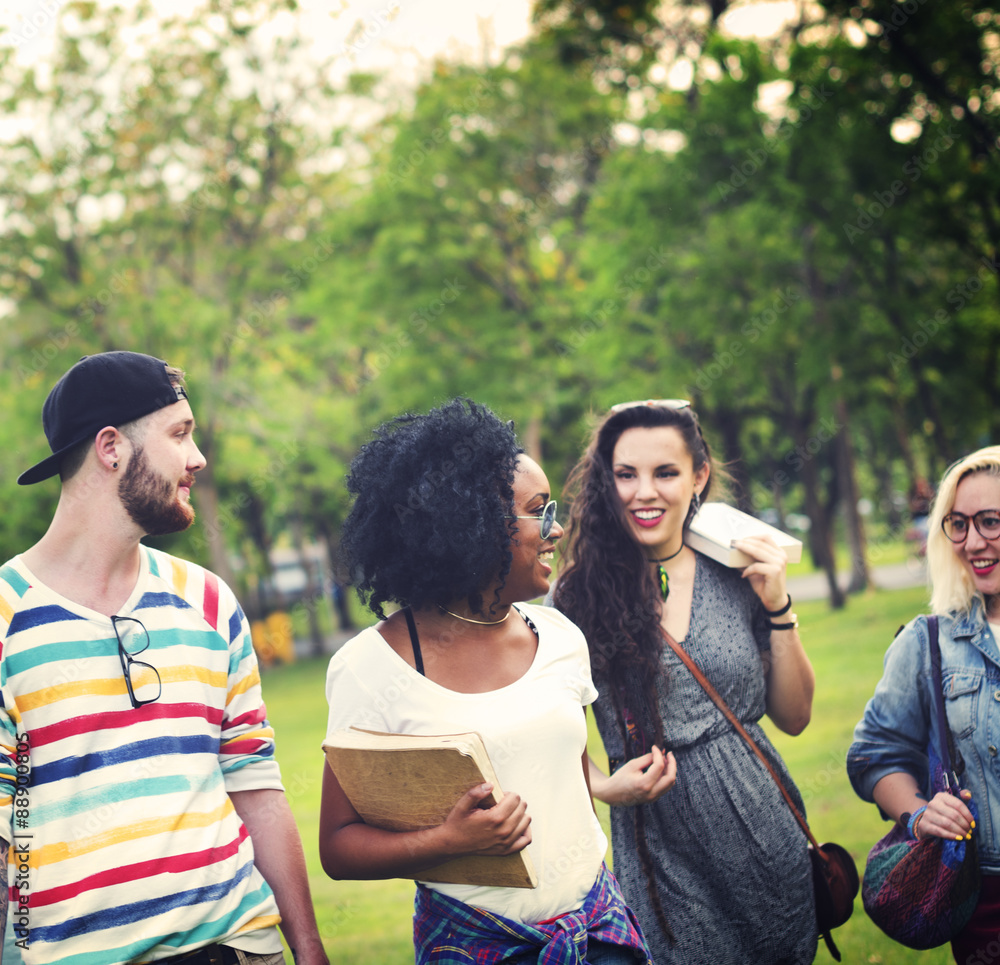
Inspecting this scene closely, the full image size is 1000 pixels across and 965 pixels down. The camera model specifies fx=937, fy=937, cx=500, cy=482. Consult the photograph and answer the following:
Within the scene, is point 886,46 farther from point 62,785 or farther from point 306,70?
point 62,785

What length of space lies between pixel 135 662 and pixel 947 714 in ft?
7.96

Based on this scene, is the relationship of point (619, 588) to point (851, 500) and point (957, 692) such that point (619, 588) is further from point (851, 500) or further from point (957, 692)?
point (851, 500)

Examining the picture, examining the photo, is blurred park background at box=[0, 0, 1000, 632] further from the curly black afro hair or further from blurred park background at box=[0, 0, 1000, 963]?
the curly black afro hair

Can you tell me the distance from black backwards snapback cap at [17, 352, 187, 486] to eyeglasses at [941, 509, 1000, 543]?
2.47 meters

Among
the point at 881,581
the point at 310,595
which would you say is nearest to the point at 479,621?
the point at 881,581

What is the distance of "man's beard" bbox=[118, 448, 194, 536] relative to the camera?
238cm

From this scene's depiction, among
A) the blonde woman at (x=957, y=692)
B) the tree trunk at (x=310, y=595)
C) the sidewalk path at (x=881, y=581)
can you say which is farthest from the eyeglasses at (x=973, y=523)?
the tree trunk at (x=310, y=595)

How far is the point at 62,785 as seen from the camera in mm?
2141

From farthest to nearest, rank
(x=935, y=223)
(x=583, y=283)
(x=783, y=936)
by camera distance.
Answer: (x=583, y=283) → (x=935, y=223) → (x=783, y=936)

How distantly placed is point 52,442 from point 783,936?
2.69 metres

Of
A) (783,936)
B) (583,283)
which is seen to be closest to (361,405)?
(583,283)

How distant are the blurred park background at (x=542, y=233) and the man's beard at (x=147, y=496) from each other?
9088 mm

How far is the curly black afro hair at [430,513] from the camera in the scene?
7.76 ft

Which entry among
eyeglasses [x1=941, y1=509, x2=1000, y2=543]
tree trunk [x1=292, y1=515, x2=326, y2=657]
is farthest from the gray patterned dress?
tree trunk [x1=292, y1=515, x2=326, y2=657]
